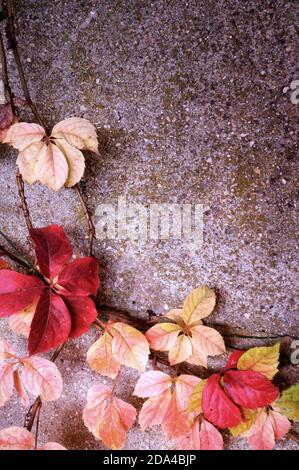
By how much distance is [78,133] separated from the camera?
0.87 m

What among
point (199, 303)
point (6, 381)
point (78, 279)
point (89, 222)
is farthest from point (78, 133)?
point (6, 381)

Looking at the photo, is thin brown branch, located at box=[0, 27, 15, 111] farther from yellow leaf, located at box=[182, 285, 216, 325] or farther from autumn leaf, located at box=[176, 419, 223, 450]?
autumn leaf, located at box=[176, 419, 223, 450]

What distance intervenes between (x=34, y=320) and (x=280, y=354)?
0.54 m

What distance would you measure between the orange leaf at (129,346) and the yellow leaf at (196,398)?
0.42 ft

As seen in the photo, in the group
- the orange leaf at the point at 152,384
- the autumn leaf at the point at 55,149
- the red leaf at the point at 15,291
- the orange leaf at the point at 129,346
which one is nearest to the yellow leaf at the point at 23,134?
the autumn leaf at the point at 55,149

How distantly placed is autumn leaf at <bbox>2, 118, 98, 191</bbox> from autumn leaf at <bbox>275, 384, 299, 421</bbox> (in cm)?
64

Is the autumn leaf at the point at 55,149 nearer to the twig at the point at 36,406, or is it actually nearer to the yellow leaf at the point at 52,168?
the yellow leaf at the point at 52,168

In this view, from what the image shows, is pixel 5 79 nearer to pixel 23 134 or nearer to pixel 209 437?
pixel 23 134

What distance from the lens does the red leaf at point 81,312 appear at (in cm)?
88

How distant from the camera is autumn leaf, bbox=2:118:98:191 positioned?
2.84 ft

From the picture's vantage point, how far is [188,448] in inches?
37.2

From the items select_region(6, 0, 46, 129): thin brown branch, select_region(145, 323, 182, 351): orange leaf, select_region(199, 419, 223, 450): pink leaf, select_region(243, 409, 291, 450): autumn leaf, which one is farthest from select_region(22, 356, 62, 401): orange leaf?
select_region(6, 0, 46, 129): thin brown branch

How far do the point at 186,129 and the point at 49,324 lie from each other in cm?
50

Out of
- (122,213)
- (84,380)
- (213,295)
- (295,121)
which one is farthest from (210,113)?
(84,380)
